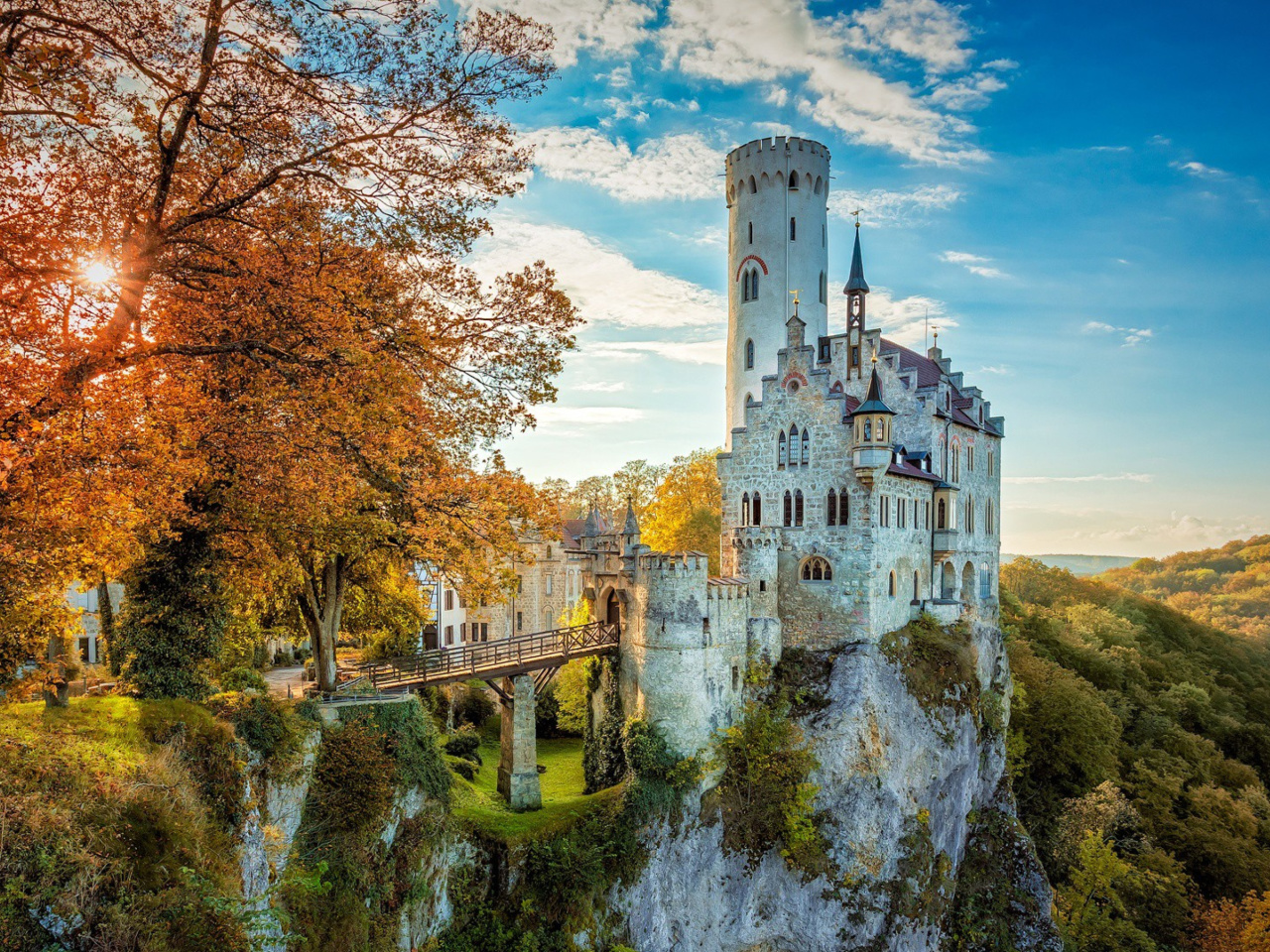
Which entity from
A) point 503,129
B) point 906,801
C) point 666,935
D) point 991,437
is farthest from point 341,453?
point 991,437

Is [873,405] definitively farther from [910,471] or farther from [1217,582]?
[1217,582]

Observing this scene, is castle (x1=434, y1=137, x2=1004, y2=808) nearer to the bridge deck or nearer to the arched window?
the arched window

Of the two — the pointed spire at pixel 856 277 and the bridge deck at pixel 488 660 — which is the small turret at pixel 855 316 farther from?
the bridge deck at pixel 488 660

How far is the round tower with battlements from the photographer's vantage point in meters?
35.2

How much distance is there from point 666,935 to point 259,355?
23121 mm

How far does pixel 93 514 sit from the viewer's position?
1020 centimetres

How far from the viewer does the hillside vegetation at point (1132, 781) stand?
3591 cm

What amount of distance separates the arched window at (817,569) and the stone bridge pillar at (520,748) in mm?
12240

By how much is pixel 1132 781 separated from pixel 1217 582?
93683 millimetres

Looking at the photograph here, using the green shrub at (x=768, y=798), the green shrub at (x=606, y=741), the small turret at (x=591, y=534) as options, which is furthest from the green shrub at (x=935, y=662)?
the small turret at (x=591, y=534)

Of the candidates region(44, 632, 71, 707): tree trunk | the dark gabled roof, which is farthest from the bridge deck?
the dark gabled roof

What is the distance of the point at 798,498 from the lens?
30.7 meters

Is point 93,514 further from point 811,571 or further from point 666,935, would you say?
point 811,571

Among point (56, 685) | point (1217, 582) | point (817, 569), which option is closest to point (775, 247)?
point (817, 569)
